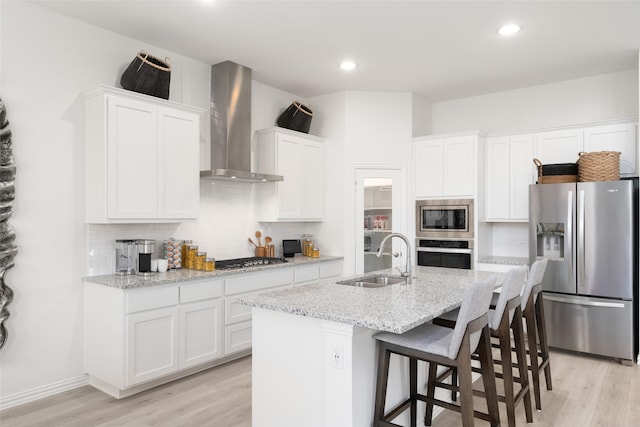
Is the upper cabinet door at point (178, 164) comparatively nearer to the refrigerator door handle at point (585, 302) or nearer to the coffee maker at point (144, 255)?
the coffee maker at point (144, 255)

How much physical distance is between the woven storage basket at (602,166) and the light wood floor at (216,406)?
174 centimetres

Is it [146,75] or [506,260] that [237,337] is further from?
[506,260]

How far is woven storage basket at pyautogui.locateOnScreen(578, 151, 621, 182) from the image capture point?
13.3 ft

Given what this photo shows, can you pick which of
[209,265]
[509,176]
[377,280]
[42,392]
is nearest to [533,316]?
[377,280]

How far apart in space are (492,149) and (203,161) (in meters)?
3.23

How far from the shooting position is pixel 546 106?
5.07m

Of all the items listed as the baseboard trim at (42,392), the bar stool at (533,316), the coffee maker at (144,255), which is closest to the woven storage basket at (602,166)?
the bar stool at (533,316)

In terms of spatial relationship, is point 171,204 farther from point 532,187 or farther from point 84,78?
point 532,187

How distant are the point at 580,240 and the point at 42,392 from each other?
472cm

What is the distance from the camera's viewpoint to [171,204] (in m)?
3.68

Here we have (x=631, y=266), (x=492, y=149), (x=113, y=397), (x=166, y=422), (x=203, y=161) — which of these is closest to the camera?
(x=166, y=422)

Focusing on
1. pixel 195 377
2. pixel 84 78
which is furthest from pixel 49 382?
pixel 84 78

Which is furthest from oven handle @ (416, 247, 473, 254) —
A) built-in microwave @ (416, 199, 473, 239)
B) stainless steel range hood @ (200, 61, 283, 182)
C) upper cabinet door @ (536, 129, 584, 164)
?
stainless steel range hood @ (200, 61, 283, 182)

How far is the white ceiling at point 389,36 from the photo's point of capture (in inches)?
127
